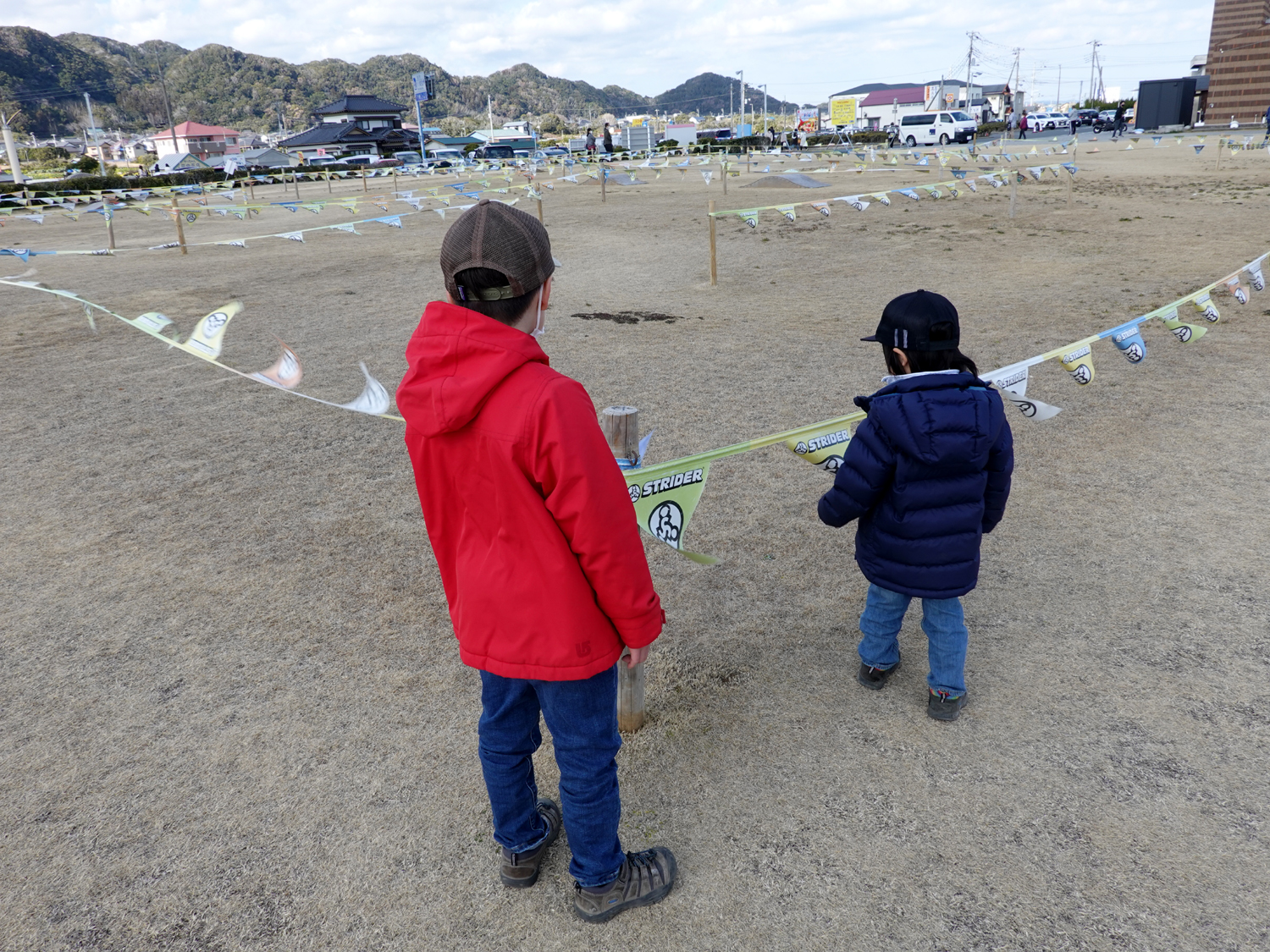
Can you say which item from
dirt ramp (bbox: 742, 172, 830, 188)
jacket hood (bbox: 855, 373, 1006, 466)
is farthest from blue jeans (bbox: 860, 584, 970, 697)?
dirt ramp (bbox: 742, 172, 830, 188)

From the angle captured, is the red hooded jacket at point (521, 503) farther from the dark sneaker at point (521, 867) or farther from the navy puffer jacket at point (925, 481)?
the navy puffer jacket at point (925, 481)

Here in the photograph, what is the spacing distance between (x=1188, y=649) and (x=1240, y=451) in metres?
2.68

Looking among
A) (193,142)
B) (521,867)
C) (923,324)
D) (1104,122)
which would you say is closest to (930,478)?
(923,324)

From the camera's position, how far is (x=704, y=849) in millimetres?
2514

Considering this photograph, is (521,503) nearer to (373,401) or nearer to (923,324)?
(923,324)

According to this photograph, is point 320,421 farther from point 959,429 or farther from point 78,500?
point 959,429

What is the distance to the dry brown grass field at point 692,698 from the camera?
91.8 inches

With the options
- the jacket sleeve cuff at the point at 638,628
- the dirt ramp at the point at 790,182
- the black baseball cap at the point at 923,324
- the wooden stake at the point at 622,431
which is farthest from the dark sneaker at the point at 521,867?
the dirt ramp at the point at 790,182

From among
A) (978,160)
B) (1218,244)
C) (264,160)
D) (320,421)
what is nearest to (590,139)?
(264,160)

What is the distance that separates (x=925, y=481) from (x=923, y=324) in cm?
51

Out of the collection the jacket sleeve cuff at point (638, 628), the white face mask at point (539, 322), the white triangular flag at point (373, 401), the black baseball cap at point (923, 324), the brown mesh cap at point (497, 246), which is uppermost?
the brown mesh cap at point (497, 246)

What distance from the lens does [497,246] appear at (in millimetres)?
1698

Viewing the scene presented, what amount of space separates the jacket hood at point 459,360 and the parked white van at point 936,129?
51.7m

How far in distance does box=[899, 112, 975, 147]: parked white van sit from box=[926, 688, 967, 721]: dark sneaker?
50.5 metres
